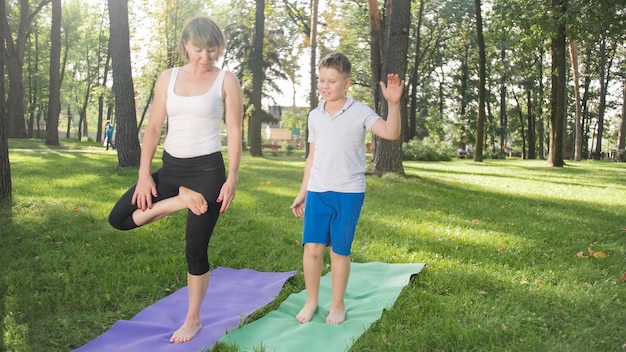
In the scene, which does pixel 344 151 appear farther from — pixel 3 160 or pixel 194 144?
pixel 3 160

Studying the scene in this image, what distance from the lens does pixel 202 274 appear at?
3576 millimetres

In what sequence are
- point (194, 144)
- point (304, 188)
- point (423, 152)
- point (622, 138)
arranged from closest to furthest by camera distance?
point (194, 144)
point (304, 188)
point (423, 152)
point (622, 138)

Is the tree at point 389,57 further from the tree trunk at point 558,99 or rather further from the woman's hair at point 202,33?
the tree trunk at point 558,99

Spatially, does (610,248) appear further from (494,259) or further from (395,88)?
(395,88)

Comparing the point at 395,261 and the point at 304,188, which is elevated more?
the point at 304,188

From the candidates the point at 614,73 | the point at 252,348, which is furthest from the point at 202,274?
the point at 614,73

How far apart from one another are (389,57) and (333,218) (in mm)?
9437

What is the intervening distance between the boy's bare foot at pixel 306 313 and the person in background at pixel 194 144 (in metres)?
Answer: 0.98

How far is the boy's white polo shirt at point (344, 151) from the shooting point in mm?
3725

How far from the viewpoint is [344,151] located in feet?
12.3

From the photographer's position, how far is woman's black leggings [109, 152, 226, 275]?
335 cm

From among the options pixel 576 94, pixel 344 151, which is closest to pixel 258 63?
pixel 576 94

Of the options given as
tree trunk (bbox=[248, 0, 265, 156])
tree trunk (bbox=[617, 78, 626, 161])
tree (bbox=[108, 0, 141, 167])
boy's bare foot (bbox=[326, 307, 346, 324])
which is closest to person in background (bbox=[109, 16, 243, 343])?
boy's bare foot (bbox=[326, 307, 346, 324])

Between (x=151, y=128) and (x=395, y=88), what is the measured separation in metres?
1.70
